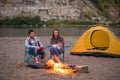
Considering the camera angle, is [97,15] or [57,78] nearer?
[57,78]

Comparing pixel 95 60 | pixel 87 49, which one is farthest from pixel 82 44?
pixel 95 60

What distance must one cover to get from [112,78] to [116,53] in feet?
15.3

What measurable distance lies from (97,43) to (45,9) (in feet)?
186

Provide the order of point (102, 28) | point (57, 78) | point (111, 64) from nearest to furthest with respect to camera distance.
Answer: point (57, 78)
point (111, 64)
point (102, 28)

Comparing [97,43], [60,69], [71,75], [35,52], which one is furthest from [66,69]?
[97,43]

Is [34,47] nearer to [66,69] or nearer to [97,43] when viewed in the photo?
[66,69]

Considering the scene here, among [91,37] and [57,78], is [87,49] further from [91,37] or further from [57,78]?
[57,78]

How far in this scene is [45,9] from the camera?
71.7m

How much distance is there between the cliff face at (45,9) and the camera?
234 feet

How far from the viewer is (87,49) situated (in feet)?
49.2

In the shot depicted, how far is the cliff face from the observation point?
2803 inches

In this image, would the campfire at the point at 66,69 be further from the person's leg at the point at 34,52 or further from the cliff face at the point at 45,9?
the cliff face at the point at 45,9

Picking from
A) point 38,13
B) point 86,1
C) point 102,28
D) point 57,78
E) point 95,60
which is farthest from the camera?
point 86,1

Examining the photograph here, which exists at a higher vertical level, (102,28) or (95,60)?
(102,28)
